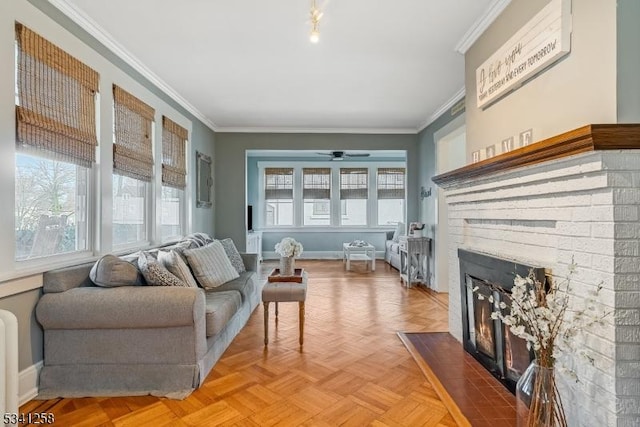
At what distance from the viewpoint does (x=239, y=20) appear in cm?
272

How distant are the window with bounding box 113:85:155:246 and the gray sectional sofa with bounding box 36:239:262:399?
113cm

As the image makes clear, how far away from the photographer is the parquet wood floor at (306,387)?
80.0 inches

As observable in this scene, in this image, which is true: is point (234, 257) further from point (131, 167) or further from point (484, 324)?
point (484, 324)

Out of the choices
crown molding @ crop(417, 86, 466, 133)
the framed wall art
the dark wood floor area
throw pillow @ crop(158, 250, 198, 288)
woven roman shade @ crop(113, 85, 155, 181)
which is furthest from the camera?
the framed wall art

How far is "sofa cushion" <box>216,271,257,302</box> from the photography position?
346cm

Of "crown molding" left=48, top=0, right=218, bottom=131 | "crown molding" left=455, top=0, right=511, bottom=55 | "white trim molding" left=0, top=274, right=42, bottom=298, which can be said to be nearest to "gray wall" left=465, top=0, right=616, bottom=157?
"crown molding" left=455, top=0, right=511, bottom=55

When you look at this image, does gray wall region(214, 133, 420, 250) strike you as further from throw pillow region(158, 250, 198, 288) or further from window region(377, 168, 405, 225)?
throw pillow region(158, 250, 198, 288)

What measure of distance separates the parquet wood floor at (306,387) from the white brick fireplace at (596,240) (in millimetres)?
810

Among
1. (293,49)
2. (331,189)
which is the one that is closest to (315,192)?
(331,189)

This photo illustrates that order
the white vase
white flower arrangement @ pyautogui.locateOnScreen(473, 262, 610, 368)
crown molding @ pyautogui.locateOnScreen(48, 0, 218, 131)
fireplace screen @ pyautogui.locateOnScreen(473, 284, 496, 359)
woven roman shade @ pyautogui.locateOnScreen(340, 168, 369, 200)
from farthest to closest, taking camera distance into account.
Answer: woven roman shade @ pyautogui.locateOnScreen(340, 168, 369, 200), the white vase, crown molding @ pyautogui.locateOnScreen(48, 0, 218, 131), fireplace screen @ pyautogui.locateOnScreen(473, 284, 496, 359), white flower arrangement @ pyautogui.locateOnScreen(473, 262, 610, 368)

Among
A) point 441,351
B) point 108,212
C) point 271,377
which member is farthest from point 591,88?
point 108,212

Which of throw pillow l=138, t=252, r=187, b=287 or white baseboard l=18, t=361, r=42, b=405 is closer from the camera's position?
white baseboard l=18, t=361, r=42, b=405

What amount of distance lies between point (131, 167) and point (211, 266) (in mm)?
1220

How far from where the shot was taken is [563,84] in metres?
1.85
